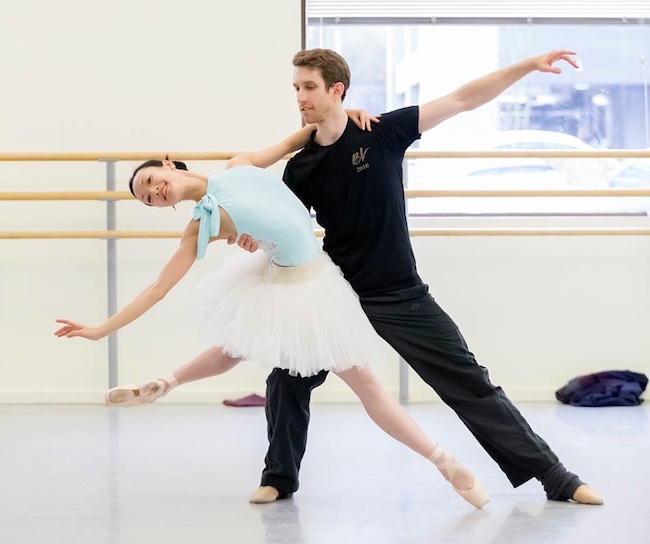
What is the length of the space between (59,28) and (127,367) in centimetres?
156

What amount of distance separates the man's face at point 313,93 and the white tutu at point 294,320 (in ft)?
1.23

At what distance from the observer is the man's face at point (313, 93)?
2561 mm

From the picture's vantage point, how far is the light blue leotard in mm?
2398

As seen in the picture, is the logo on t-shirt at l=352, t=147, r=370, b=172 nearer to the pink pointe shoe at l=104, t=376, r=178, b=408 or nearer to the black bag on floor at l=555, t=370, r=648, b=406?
the pink pointe shoe at l=104, t=376, r=178, b=408

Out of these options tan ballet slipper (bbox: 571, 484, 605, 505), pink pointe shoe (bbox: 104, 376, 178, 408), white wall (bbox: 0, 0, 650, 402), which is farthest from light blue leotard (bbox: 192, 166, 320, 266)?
white wall (bbox: 0, 0, 650, 402)

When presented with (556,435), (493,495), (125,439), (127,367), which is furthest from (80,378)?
(493,495)

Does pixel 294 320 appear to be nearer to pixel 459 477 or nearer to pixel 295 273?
pixel 295 273

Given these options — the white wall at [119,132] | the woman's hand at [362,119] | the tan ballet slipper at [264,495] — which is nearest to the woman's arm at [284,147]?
the woman's hand at [362,119]

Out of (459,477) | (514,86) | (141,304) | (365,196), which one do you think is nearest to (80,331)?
(141,304)

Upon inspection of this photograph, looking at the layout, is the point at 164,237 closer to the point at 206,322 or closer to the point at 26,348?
the point at 26,348

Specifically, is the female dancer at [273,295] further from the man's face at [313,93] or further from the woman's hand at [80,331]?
the man's face at [313,93]

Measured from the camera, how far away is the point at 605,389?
176 inches

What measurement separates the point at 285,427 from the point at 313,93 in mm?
872

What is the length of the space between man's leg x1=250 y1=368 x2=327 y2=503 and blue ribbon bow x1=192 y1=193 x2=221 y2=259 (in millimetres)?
480
